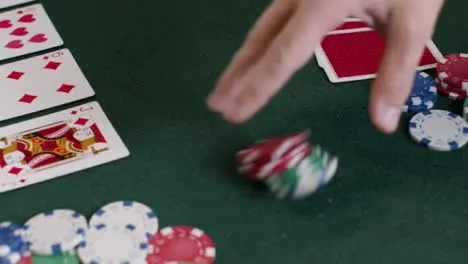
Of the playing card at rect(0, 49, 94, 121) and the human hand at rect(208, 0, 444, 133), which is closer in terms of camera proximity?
the human hand at rect(208, 0, 444, 133)

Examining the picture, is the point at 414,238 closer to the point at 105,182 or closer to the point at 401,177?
the point at 401,177

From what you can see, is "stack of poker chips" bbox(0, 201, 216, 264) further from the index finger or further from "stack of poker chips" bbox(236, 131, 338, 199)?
the index finger

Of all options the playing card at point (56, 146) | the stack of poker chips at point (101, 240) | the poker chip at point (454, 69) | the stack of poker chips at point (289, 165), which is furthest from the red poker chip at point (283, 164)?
the poker chip at point (454, 69)

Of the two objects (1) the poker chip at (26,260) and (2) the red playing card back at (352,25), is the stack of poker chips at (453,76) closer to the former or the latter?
(2) the red playing card back at (352,25)

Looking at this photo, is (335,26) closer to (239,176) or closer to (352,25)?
(239,176)

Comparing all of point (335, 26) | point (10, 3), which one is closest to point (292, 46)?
point (335, 26)

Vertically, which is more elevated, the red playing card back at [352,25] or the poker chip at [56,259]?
the poker chip at [56,259]

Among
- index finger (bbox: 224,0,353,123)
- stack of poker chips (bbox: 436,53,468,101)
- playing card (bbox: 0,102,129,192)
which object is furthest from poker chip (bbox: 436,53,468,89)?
playing card (bbox: 0,102,129,192)
